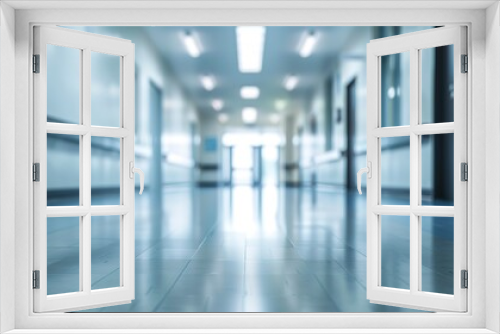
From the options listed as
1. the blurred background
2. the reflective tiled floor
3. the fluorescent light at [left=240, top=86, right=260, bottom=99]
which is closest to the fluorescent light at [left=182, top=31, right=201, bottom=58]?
the blurred background

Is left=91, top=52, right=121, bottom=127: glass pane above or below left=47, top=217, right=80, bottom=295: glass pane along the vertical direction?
above

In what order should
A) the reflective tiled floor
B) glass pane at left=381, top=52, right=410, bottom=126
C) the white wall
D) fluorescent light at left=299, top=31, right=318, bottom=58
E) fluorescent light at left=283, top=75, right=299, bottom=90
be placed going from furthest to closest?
fluorescent light at left=283, top=75, right=299, bottom=90
fluorescent light at left=299, top=31, right=318, bottom=58
glass pane at left=381, top=52, right=410, bottom=126
the reflective tiled floor
the white wall

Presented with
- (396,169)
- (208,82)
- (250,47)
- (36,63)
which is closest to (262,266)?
(36,63)

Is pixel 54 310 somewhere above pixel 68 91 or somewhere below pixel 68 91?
below

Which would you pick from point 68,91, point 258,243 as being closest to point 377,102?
point 258,243

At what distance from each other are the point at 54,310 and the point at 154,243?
2634 millimetres

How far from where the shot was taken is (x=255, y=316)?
247 cm

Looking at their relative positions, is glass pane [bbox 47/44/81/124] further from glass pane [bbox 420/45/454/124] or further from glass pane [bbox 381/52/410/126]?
glass pane [bbox 420/45/454/124]

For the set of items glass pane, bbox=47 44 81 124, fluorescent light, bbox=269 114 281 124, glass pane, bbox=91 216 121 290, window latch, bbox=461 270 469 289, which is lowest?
glass pane, bbox=91 216 121 290

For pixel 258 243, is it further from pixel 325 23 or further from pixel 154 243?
pixel 325 23

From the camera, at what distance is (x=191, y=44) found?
13.6 meters

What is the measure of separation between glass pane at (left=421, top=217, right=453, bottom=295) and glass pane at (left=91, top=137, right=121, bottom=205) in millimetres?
7258

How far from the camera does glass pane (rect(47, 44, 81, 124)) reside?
8.93 meters

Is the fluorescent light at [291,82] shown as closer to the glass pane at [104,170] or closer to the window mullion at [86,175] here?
the glass pane at [104,170]
